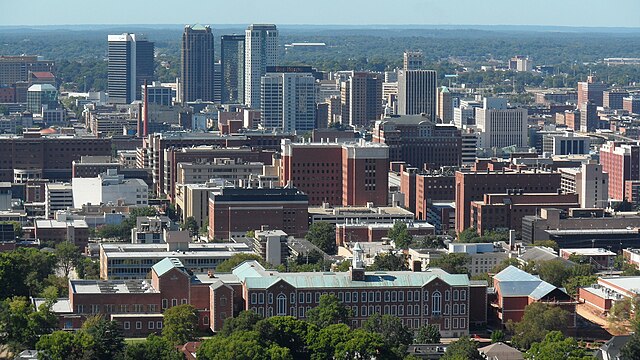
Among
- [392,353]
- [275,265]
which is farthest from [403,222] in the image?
[392,353]

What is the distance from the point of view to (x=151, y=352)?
43.0 meters

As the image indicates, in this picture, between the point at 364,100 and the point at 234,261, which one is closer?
the point at 234,261

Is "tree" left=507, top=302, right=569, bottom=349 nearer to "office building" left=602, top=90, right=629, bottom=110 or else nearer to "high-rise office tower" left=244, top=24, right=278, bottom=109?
"high-rise office tower" left=244, top=24, right=278, bottom=109

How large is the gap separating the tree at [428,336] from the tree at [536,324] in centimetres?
190

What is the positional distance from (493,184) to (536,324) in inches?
1022

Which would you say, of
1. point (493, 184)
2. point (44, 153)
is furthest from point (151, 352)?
point (44, 153)

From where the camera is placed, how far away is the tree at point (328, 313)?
1896 inches

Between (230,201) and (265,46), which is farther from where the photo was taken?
(265,46)

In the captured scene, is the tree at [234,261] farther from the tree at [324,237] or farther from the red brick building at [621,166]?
the red brick building at [621,166]

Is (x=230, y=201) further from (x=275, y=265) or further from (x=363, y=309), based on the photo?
(x=363, y=309)

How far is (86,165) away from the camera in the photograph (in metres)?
86.4

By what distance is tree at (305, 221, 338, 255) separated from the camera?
65500mm

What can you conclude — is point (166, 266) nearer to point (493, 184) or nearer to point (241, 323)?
point (241, 323)

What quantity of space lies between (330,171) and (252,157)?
6.83 m
